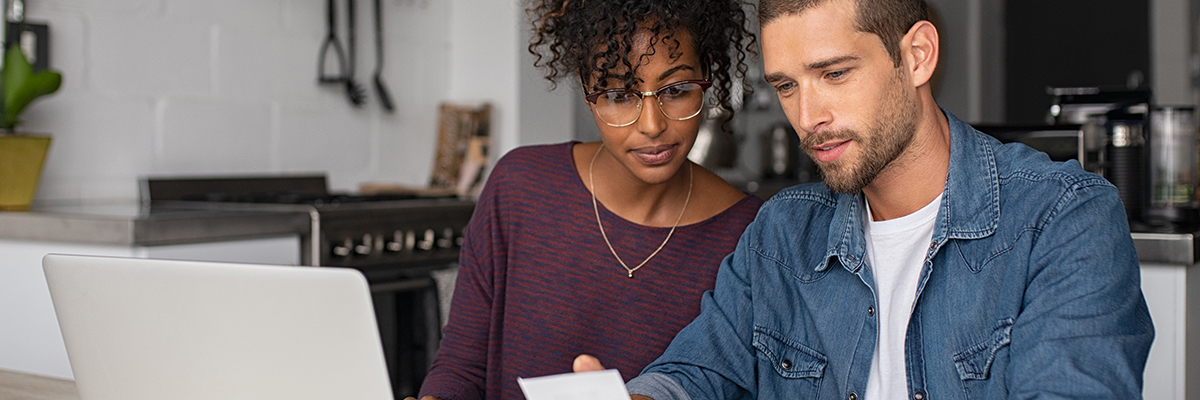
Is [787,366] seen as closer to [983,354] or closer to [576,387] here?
[983,354]

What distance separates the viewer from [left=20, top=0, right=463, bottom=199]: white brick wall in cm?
231

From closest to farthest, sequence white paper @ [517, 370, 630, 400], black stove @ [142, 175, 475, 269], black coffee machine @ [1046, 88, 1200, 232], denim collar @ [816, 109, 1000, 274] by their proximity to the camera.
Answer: white paper @ [517, 370, 630, 400] < denim collar @ [816, 109, 1000, 274] < black coffee machine @ [1046, 88, 1200, 232] < black stove @ [142, 175, 475, 269]

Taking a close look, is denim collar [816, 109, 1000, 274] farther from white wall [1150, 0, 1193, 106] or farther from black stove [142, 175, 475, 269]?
white wall [1150, 0, 1193, 106]

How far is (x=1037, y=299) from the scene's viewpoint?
969 mm

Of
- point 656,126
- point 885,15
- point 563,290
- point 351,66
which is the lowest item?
point 563,290

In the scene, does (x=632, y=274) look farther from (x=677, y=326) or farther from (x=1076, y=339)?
(x=1076, y=339)

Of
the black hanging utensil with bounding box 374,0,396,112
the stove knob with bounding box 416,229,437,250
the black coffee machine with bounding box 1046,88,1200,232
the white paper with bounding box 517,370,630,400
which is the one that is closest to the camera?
the white paper with bounding box 517,370,630,400

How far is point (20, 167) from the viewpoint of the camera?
2.04m

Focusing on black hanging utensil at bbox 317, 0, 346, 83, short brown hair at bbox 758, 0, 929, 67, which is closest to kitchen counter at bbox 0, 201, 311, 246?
black hanging utensil at bbox 317, 0, 346, 83

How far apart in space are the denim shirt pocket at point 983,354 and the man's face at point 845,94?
8.6 inches

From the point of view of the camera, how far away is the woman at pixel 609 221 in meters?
1.30

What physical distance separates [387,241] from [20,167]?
80 centimetres

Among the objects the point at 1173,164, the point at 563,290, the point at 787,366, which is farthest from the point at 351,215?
the point at 1173,164

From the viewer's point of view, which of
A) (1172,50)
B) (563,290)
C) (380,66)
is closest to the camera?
(563,290)
